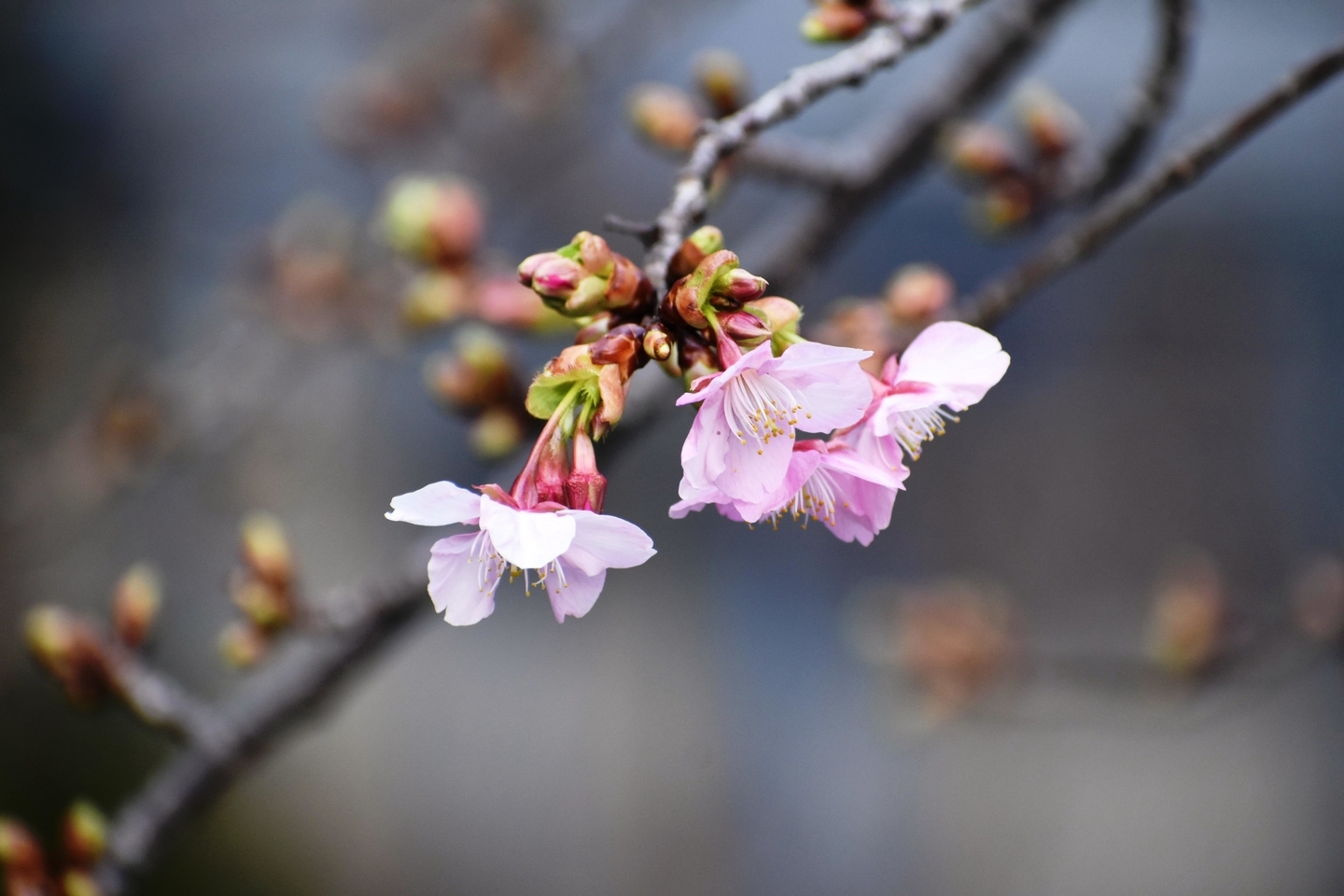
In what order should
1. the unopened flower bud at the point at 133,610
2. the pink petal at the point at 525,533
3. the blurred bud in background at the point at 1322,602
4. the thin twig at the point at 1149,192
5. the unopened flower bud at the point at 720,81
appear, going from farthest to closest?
the blurred bud in background at the point at 1322,602, the unopened flower bud at the point at 133,610, the unopened flower bud at the point at 720,81, the thin twig at the point at 1149,192, the pink petal at the point at 525,533

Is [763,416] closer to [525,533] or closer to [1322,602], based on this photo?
[525,533]

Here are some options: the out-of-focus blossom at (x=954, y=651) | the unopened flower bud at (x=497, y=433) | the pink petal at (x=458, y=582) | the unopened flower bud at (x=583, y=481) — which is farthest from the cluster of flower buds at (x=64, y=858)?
the out-of-focus blossom at (x=954, y=651)

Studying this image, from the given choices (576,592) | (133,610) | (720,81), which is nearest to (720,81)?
(720,81)

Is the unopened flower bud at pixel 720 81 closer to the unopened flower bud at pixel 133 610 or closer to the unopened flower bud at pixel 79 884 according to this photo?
the unopened flower bud at pixel 133 610

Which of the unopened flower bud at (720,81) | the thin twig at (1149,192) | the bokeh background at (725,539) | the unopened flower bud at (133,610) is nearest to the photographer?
the thin twig at (1149,192)

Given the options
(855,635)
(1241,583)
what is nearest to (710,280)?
(855,635)

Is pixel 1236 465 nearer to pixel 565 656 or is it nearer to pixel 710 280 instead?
pixel 565 656
